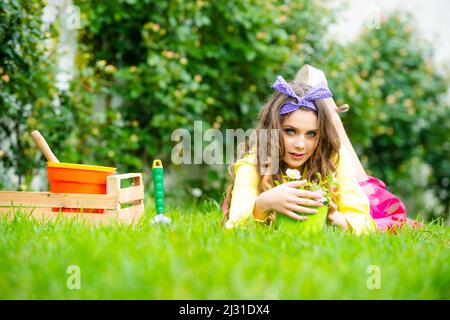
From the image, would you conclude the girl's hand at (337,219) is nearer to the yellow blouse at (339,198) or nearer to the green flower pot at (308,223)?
the yellow blouse at (339,198)

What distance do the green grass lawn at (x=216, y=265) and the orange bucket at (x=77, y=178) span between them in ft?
1.12

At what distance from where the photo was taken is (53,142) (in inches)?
139

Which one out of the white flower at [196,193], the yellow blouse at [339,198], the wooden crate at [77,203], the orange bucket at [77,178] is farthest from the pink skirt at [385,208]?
the white flower at [196,193]

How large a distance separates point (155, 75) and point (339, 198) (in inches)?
84.0

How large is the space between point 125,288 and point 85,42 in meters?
3.22

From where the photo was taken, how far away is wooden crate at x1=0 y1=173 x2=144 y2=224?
2246mm

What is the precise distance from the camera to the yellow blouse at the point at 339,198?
2.13m

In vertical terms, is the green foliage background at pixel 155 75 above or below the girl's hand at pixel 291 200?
above

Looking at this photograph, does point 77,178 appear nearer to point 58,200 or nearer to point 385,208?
point 58,200

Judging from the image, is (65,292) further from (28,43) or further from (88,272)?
(28,43)

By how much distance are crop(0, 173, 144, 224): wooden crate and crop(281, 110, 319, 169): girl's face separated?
71 cm

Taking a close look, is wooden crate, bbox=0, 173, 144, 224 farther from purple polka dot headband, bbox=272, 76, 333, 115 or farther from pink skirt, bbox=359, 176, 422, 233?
pink skirt, bbox=359, 176, 422, 233

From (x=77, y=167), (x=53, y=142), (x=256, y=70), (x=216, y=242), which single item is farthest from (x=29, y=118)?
(x=216, y=242)

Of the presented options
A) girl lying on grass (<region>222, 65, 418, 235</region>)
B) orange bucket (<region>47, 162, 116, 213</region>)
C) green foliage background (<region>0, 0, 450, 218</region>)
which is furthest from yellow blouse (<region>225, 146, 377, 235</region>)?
green foliage background (<region>0, 0, 450, 218</region>)
